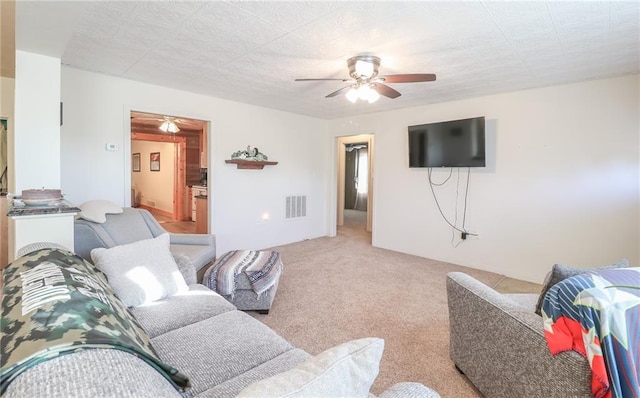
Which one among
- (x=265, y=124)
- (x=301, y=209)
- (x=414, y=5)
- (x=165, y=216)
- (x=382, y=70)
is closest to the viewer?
(x=414, y=5)

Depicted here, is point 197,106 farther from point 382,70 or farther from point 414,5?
point 414,5

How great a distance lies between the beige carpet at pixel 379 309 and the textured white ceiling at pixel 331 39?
2.29 meters

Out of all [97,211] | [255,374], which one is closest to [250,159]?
[97,211]

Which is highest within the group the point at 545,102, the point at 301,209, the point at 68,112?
the point at 545,102

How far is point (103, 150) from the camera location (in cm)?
343

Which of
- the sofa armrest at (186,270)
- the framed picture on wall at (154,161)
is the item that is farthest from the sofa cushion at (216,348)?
the framed picture on wall at (154,161)

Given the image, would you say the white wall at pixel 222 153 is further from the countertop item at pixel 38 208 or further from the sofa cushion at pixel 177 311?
the sofa cushion at pixel 177 311

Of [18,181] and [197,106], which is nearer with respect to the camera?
[18,181]

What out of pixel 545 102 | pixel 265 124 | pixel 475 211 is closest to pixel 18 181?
pixel 265 124

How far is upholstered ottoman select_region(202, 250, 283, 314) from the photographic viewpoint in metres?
2.55

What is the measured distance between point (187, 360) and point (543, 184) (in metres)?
4.11

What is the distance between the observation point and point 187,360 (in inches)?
51.9

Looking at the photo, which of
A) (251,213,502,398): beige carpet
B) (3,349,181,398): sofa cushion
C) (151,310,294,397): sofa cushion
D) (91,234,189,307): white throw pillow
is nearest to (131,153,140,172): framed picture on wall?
(251,213,502,398): beige carpet

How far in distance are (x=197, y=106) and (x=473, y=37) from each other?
3363 mm
